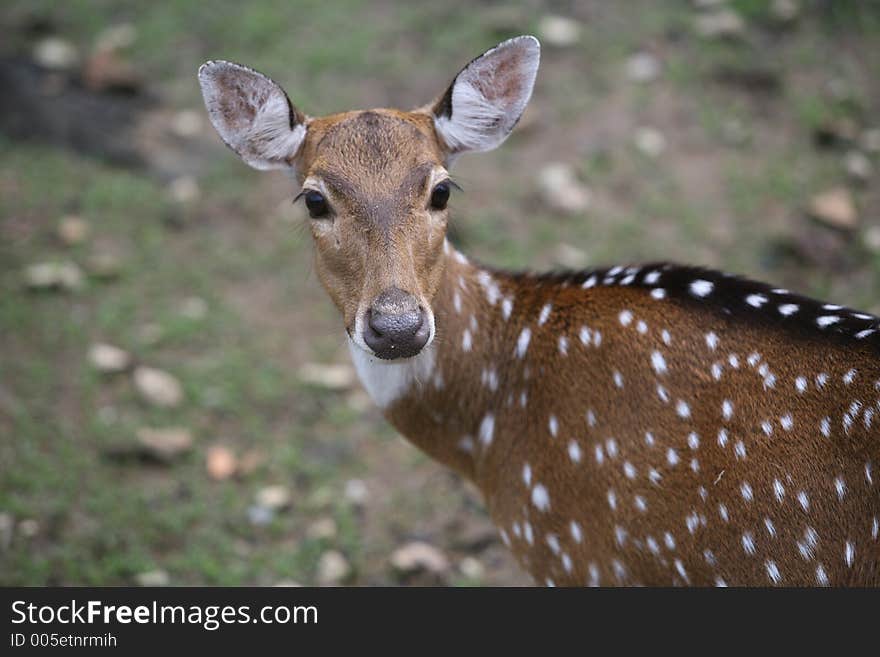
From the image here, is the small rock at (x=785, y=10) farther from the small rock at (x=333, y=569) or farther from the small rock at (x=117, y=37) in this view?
the small rock at (x=333, y=569)

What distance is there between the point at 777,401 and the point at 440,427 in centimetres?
132

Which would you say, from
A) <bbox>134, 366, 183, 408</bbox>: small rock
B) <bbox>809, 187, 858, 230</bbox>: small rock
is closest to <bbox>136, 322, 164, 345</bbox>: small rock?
<bbox>134, 366, 183, 408</bbox>: small rock

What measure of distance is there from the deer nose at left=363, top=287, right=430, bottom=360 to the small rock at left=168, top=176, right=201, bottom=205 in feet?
12.6

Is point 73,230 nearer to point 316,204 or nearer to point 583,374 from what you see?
point 316,204

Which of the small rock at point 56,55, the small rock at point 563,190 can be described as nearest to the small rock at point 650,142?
the small rock at point 563,190

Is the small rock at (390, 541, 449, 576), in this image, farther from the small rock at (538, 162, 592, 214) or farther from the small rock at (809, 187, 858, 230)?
the small rock at (809, 187, 858, 230)

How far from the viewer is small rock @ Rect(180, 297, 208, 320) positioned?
19.1 feet

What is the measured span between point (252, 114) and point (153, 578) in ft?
7.39

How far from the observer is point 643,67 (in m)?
7.00

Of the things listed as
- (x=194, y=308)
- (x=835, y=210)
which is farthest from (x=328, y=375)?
(x=835, y=210)

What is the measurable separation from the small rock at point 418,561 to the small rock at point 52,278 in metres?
2.84

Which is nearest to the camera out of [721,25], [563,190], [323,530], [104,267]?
[323,530]

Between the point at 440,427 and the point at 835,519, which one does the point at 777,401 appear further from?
the point at 440,427
